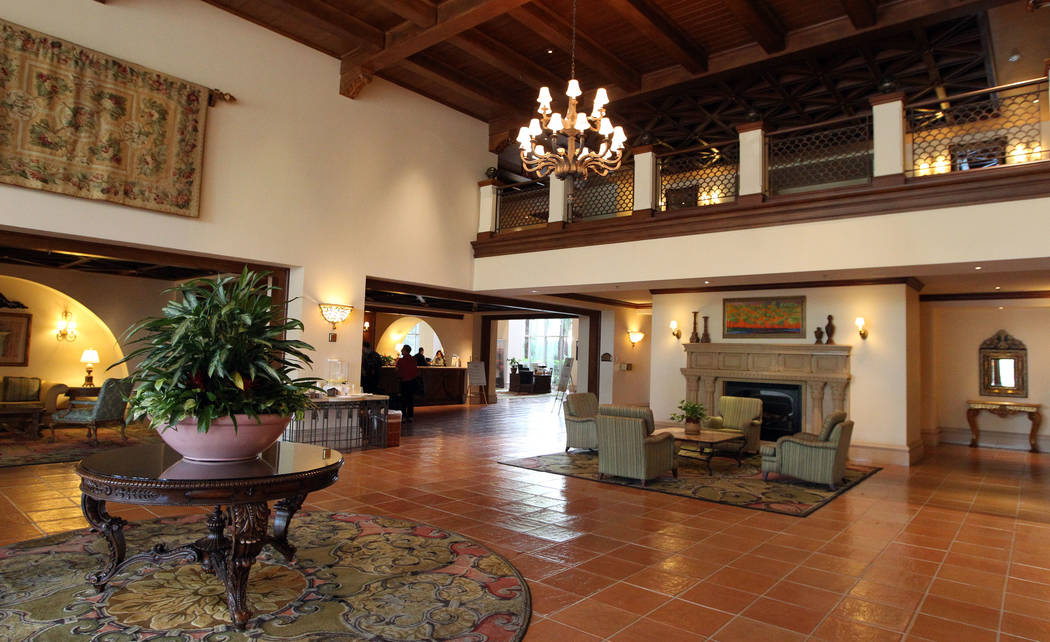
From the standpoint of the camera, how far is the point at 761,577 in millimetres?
3805

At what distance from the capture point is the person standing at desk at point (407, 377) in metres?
11.8

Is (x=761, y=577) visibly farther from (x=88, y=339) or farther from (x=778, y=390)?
(x=88, y=339)

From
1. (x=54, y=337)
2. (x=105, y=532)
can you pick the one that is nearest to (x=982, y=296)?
(x=105, y=532)

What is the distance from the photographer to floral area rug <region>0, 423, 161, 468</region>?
6.85 m

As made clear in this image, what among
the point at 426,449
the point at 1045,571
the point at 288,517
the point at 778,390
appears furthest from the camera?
the point at 778,390

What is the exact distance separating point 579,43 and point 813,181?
425cm

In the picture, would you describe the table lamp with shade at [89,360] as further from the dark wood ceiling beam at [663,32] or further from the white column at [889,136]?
the white column at [889,136]

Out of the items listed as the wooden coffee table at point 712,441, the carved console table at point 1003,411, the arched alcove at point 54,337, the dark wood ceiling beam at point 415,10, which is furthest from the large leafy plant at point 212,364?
the carved console table at point 1003,411

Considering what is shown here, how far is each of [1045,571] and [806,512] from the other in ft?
5.59

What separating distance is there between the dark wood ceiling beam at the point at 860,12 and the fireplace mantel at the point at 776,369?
4.39 metres

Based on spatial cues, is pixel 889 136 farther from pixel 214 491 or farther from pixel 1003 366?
pixel 214 491

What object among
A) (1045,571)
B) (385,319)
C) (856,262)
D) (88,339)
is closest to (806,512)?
(1045,571)

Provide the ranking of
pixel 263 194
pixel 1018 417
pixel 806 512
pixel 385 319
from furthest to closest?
pixel 385 319 < pixel 1018 417 < pixel 263 194 < pixel 806 512

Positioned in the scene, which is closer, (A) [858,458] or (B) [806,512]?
(B) [806,512]
